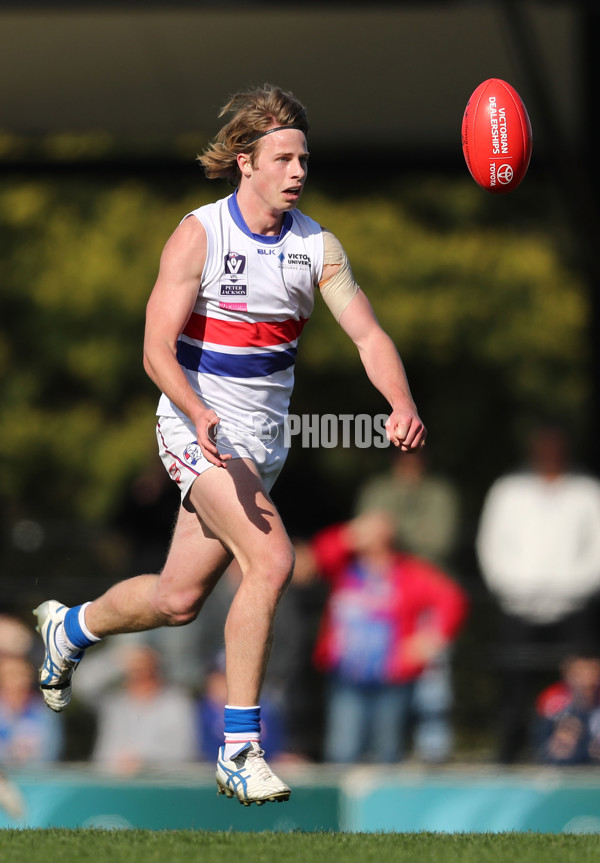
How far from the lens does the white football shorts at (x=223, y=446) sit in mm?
5781

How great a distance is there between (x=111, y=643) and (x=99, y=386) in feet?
27.1

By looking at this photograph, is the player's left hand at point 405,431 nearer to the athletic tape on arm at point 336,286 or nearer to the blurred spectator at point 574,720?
the athletic tape on arm at point 336,286

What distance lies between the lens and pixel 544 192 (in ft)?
61.5

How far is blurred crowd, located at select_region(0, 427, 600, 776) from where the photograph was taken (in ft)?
32.4

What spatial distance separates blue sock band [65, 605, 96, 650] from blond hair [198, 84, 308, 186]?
75.1 inches

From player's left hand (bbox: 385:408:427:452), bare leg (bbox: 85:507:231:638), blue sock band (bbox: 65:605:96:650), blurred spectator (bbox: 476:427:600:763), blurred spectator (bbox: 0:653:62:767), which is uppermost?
player's left hand (bbox: 385:408:427:452)

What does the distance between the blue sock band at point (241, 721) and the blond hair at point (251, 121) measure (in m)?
2.04

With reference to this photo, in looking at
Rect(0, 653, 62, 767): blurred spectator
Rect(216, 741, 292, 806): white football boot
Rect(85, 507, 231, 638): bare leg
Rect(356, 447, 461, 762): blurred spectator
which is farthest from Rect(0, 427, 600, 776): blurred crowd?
Rect(216, 741, 292, 806): white football boot

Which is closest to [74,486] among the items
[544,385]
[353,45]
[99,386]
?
[99,386]

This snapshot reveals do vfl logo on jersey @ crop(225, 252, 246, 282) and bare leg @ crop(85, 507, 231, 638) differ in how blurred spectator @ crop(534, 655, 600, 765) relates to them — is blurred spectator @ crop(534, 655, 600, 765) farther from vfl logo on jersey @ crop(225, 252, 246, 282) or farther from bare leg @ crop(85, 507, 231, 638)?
vfl logo on jersey @ crop(225, 252, 246, 282)

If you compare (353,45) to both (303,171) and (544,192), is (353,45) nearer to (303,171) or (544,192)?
(303,171)

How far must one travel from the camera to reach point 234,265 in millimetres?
5773

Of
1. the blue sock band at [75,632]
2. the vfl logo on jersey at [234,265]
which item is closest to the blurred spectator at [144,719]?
the blue sock band at [75,632]

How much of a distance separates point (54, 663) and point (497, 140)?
2.89 metres
